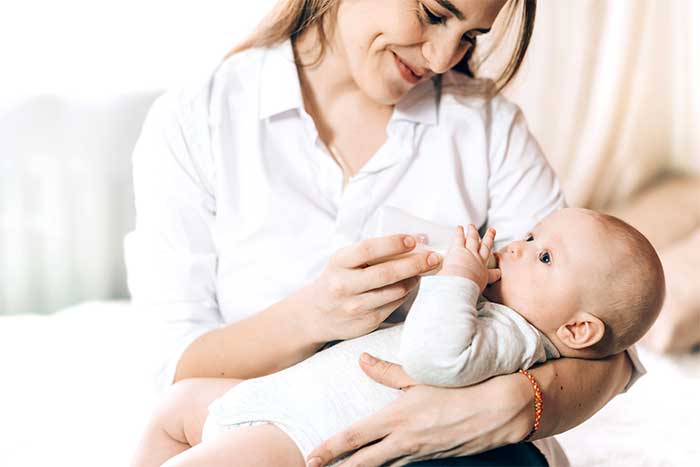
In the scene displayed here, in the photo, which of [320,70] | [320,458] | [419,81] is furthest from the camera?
[320,70]

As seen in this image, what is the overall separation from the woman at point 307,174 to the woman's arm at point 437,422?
10 centimetres

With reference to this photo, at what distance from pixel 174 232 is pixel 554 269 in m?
0.66

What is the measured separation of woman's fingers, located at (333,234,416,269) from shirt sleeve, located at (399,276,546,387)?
0.06 m

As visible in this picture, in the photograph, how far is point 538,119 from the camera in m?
3.57

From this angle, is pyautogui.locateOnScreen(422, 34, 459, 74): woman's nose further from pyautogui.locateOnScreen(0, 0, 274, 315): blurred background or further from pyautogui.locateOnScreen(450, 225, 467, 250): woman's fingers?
pyautogui.locateOnScreen(0, 0, 274, 315): blurred background

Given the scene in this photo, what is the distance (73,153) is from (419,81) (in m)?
1.68

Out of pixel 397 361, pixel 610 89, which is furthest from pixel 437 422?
pixel 610 89

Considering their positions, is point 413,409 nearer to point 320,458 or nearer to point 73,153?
point 320,458

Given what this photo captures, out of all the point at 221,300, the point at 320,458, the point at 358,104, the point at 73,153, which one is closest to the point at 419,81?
the point at 358,104

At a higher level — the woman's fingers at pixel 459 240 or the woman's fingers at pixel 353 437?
the woman's fingers at pixel 459 240

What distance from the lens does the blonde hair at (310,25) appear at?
1.68 meters

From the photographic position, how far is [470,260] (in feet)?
4.61

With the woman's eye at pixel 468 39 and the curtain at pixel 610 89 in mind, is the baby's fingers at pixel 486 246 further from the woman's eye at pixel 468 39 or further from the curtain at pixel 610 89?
the curtain at pixel 610 89

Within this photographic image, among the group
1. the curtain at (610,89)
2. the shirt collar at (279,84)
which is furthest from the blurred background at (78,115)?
the shirt collar at (279,84)
